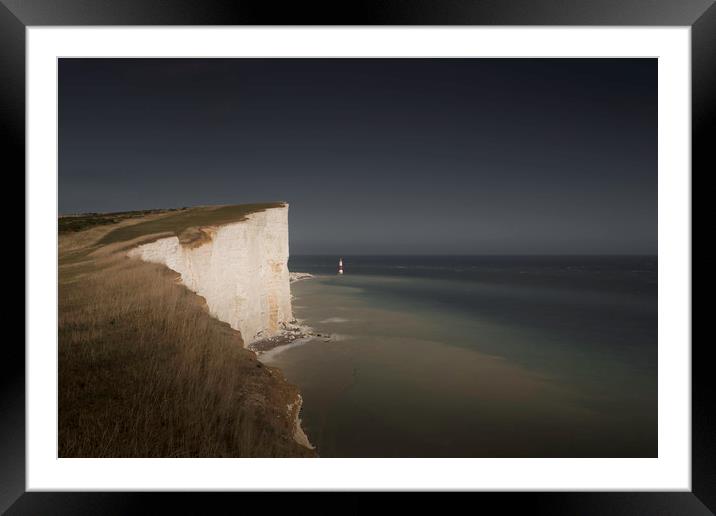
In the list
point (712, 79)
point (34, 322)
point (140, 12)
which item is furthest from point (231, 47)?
point (712, 79)

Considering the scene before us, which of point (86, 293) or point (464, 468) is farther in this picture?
point (86, 293)

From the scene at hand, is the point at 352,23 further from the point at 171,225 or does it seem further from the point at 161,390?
the point at 171,225

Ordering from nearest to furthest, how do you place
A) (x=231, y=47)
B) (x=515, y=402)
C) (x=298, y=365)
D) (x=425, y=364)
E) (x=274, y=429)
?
(x=274, y=429) → (x=231, y=47) → (x=515, y=402) → (x=298, y=365) → (x=425, y=364)

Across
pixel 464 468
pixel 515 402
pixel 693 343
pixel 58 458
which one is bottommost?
pixel 515 402

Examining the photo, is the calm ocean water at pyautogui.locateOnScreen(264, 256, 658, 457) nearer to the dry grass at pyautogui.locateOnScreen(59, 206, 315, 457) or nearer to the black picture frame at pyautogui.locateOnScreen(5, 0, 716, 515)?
the dry grass at pyautogui.locateOnScreen(59, 206, 315, 457)

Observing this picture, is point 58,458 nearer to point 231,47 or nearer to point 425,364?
point 231,47

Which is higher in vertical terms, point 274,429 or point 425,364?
point 274,429

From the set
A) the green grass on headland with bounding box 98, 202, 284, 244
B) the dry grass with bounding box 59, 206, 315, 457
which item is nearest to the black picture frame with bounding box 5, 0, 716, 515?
Answer: the dry grass with bounding box 59, 206, 315, 457
